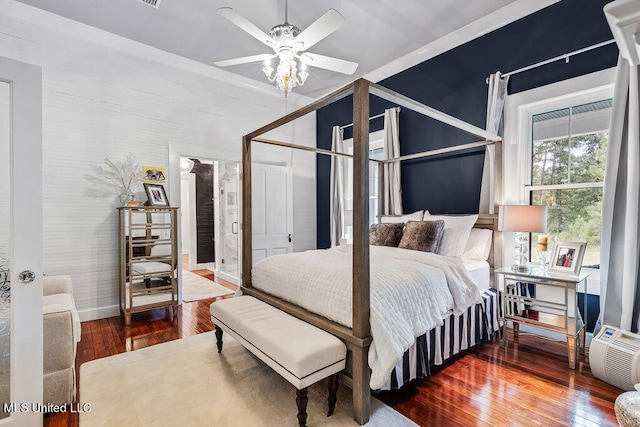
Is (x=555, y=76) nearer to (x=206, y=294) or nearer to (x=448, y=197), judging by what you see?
(x=448, y=197)

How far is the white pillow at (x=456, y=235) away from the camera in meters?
3.15

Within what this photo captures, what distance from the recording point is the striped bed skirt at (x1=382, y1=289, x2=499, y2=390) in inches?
84.0

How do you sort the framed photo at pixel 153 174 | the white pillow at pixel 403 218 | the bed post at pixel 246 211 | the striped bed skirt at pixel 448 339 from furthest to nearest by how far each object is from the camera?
the framed photo at pixel 153 174 → the white pillow at pixel 403 218 → the bed post at pixel 246 211 → the striped bed skirt at pixel 448 339

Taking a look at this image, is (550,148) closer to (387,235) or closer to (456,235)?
(456,235)

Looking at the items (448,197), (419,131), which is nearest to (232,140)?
(419,131)

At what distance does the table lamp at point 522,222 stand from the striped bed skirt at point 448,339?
39 cm

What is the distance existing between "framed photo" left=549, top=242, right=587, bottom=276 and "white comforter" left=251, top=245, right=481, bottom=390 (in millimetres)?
770

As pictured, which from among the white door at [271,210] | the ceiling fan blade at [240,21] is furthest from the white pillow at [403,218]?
the ceiling fan blade at [240,21]

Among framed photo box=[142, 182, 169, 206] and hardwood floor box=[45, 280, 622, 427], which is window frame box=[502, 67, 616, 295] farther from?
framed photo box=[142, 182, 169, 206]

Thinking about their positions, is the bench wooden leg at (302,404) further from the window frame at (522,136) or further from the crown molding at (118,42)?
the crown molding at (118,42)

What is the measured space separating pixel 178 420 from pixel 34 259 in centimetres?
119

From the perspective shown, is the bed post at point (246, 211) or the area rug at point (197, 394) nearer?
the area rug at point (197, 394)

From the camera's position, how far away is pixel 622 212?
250 cm

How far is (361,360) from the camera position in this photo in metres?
1.80
